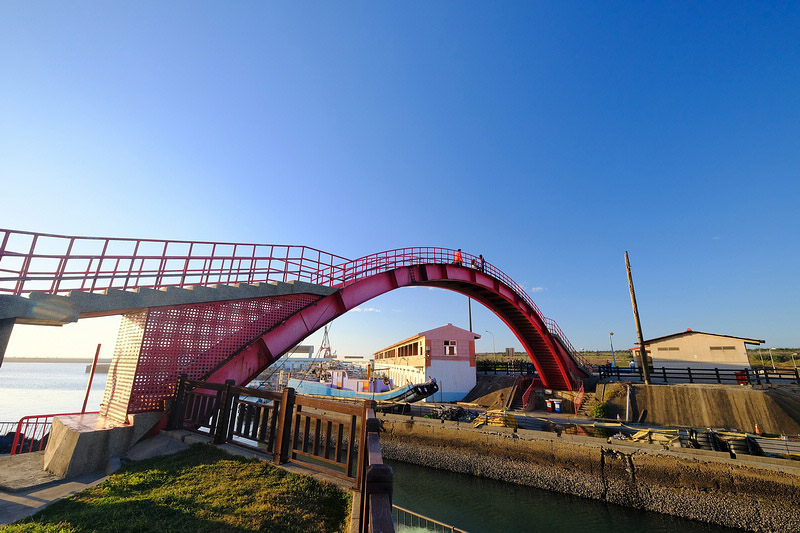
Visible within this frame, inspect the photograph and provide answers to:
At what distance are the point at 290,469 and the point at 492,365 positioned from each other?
A: 33.7 meters

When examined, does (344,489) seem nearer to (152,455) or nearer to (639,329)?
(152,455)

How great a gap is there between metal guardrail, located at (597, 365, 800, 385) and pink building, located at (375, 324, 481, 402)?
1103cm

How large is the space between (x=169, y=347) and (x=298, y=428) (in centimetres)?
578

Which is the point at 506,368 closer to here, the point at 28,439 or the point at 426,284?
the point at 426,284

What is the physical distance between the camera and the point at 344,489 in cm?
559

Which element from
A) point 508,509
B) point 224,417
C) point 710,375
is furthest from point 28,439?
point 710,375

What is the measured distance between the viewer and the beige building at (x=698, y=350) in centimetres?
2700

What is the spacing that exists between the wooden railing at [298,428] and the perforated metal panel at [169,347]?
0.79 metres

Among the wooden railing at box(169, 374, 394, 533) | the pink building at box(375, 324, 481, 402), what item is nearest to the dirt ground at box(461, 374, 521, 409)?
the pink building at box(375, 324, 481, 402)

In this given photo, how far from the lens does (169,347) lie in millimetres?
10617

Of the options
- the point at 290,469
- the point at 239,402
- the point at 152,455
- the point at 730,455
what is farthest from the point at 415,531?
the point at 730,455

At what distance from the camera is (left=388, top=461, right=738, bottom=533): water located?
1119 cm

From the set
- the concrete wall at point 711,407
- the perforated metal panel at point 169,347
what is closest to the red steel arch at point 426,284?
the perforated metal panel at point 169,347

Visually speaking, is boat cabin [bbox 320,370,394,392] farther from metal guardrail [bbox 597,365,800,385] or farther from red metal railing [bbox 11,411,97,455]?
red metal railing [bbox 11,411,97,455]
